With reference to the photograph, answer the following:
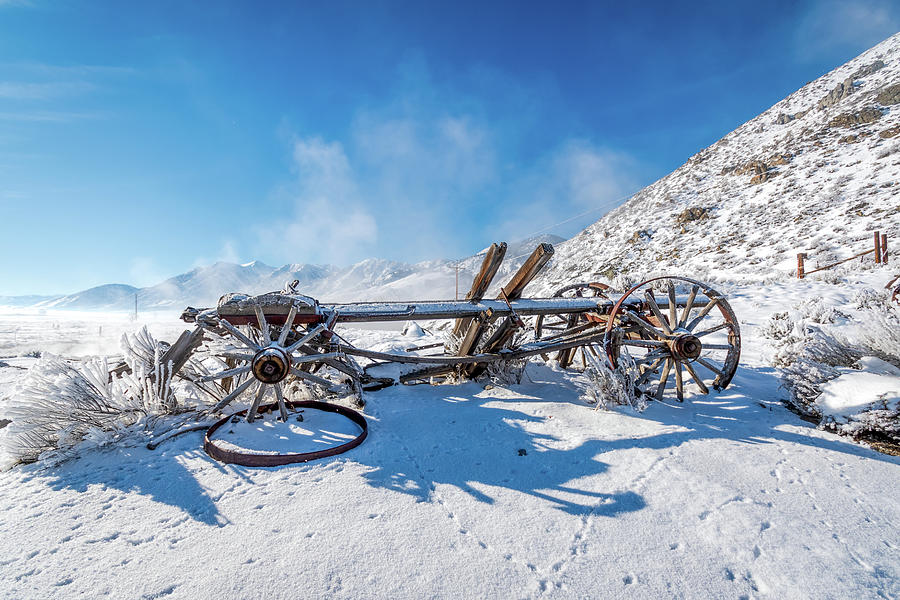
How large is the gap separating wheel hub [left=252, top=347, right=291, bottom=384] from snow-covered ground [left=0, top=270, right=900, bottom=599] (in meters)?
0.51

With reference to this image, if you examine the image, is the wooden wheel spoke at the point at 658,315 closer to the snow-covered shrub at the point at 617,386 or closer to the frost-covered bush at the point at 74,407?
the snow-covered shrub at the point at 617,386

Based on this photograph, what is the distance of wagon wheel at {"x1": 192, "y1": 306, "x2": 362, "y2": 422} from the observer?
3.25 m

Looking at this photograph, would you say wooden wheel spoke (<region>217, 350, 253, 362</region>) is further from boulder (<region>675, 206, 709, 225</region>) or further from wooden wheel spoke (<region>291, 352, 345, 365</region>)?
boulder (<region>675, 206, 709, 225</region>)

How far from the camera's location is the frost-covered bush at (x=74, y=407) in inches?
109

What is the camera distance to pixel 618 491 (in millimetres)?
2527

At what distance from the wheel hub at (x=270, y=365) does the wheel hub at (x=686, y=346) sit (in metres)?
4.03

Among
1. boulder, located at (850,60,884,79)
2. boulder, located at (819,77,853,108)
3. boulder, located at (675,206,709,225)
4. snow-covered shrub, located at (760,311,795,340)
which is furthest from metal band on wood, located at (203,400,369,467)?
boulder, located at (850,60,884,79)

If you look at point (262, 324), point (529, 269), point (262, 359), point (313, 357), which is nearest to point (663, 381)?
point (529, 269)

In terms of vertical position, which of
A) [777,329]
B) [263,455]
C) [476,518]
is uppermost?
[777,329]

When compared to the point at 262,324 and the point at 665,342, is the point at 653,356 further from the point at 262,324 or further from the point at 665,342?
the point at 262,324

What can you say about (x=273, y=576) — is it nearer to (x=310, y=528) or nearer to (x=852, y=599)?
(x=310, y=528)

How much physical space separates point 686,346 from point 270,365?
169 inches

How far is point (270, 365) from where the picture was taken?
3.24 metres

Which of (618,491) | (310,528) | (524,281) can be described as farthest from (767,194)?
(310,528)
